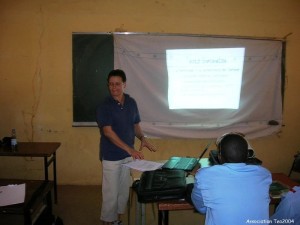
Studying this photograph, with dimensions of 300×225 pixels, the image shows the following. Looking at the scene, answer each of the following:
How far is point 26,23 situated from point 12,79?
754 millimetres

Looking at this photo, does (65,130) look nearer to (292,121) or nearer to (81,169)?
(81,169)

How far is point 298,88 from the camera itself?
4016 mm

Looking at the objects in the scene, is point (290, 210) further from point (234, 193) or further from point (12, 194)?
point (12, 194)

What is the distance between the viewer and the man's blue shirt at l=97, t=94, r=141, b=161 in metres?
2.46

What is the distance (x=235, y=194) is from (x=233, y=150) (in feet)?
0.73

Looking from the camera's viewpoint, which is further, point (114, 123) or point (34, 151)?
point (34, 151)

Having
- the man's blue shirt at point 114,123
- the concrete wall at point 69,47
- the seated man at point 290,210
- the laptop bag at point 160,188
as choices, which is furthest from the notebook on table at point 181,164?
the concrete wall at point 69,47

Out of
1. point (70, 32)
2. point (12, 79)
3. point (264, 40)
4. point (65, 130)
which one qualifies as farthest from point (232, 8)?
point (12, 79)

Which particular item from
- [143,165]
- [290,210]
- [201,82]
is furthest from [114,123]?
[201,82]

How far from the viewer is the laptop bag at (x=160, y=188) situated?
175 cm

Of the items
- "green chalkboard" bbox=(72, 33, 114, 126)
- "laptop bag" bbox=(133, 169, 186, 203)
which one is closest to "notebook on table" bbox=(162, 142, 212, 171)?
"laptop bag" bbox=(133, 169, 186, 203)

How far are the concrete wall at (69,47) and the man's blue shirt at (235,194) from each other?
257 cm

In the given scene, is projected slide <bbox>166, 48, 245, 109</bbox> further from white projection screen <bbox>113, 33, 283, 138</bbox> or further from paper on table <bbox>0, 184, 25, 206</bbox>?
paper on table <bbox>0, 184, 25, 206</bbox>

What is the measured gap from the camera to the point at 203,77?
3.78 m
